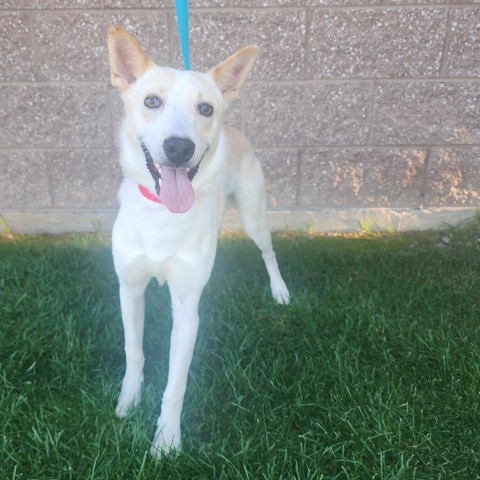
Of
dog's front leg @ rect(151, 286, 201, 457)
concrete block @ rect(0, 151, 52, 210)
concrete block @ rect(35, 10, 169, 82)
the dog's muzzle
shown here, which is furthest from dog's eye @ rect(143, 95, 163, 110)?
concrete block @ rect(0, 151, 52, 210)

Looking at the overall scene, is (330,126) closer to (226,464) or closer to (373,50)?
(373,50)

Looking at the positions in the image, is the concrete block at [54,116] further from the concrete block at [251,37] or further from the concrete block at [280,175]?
the concrete block at [280,175]

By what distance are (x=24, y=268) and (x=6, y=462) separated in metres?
1.69

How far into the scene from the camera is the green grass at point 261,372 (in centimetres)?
210

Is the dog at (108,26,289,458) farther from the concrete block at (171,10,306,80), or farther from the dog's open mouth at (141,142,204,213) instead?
the concrete block at (171,10,306,80)

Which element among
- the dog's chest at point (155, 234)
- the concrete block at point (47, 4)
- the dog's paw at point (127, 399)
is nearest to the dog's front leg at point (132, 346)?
the dog's paw at point (127, 399)

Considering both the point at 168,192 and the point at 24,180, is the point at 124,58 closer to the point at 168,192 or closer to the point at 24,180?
the point at 168,192

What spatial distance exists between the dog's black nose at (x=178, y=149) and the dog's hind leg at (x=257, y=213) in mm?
1097

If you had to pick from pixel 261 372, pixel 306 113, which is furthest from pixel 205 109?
pixel 306 113

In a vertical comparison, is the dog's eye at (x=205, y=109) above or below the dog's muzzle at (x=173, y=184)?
above

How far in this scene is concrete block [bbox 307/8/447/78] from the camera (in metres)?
3.70

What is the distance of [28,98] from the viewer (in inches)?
150

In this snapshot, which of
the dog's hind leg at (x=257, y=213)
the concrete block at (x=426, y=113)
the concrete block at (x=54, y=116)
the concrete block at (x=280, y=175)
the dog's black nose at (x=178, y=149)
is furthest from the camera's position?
the concrete block at (x=280, y=175)

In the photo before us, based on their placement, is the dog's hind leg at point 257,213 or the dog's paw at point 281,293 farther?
the dog's paw at point 281,293
